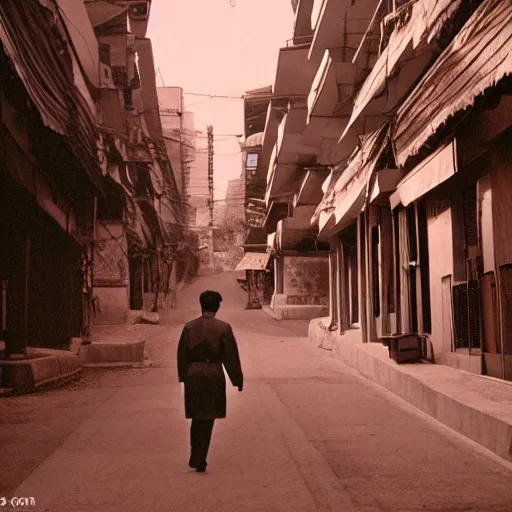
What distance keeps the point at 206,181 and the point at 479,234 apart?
63.8 meters

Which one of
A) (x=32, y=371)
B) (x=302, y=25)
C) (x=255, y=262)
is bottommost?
(x=32, y=371)

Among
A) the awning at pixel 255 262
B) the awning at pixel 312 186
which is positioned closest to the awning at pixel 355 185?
the awning at pixel 312 186

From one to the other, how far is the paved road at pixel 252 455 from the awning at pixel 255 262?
3207 cm

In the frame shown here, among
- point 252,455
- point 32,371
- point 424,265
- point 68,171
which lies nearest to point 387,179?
point 424,265

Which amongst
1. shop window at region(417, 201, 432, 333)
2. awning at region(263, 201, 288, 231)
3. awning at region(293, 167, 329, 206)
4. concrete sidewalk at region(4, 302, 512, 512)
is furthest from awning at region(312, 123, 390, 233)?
awning at region(263, 201, 288, 231)

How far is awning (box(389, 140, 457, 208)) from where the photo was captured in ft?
32.1

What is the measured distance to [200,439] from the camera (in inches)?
224

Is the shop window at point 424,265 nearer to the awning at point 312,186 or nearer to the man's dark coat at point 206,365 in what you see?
the man's dark coat at point 206,365

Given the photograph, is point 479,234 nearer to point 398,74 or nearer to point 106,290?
point 398,74

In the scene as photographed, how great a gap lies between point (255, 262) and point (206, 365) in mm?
39048

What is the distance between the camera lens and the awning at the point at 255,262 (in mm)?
44031

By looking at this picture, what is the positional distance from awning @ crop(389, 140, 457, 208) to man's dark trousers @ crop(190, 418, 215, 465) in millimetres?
5585

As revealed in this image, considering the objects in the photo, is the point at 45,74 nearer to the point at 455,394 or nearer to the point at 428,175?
the point at 428,175

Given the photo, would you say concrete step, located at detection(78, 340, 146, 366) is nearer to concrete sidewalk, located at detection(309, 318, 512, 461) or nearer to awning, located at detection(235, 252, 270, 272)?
concrete sidewalk, located at detection(309, 318, 512, 461)
